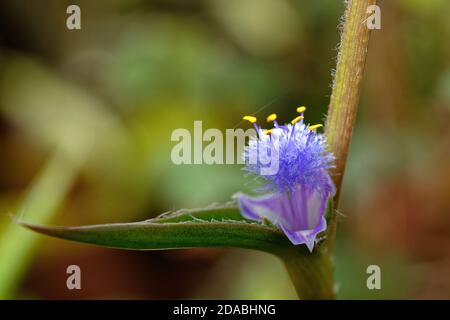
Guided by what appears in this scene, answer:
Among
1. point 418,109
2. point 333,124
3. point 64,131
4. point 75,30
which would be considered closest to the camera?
point 333,124

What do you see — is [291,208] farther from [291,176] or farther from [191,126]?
[191,126]

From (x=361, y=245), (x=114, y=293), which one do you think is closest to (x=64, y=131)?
(x=114, y=293)

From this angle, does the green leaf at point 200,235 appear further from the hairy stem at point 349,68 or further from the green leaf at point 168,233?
the hairy stem at point 349,68

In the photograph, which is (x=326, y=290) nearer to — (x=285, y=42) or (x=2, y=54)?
(x=285, y=42)

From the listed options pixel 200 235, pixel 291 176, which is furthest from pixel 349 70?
pixel 200 235

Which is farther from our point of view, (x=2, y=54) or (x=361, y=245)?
(x=2, y=54)
